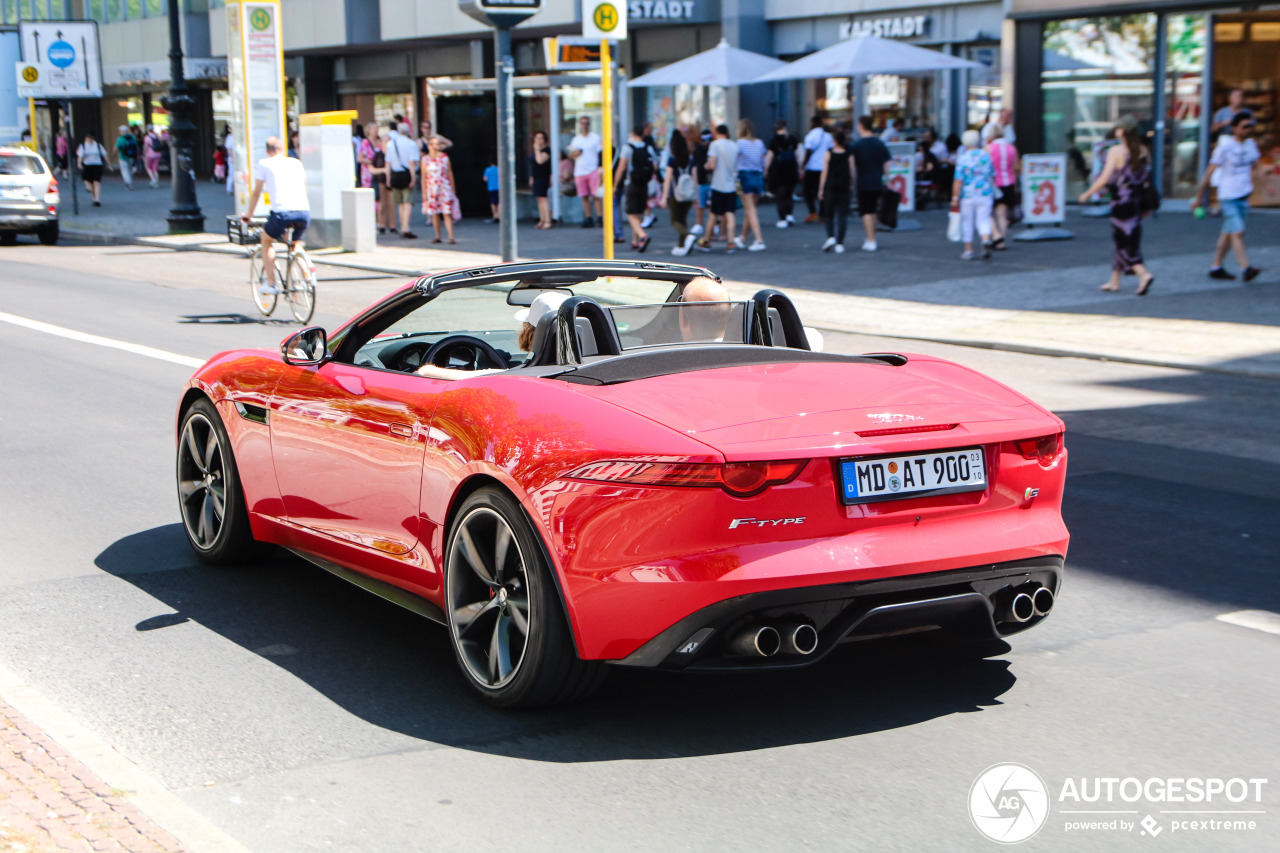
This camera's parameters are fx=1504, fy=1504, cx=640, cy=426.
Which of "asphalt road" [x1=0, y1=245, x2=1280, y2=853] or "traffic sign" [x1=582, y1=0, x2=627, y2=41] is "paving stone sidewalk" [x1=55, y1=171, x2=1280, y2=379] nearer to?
"traffic sign" [x1=582, y1=0, x2=627, y2=41]

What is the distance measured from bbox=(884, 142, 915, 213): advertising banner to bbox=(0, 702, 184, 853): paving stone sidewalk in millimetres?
22989

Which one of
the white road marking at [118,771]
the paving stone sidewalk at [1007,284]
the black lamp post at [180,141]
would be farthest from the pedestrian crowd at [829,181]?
the white road marking at [118,771]

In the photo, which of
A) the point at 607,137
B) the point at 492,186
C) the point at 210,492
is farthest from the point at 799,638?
the point at 492,186

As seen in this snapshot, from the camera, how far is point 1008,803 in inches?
150

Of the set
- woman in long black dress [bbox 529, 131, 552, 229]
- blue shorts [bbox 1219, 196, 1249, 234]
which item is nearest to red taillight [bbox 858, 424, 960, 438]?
blue shorts [bbox 1219, 196, 1249, 234]

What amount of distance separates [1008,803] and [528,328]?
2383mm

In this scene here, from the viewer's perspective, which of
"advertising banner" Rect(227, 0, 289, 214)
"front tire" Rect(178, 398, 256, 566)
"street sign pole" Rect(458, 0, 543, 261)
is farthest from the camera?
"advertising banner" Rect(227, 0, 289, 214)

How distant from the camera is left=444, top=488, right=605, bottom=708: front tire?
425cm

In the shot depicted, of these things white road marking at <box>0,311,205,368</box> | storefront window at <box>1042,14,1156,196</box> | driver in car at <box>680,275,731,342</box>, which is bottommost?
white road marking at <box>0,311,205,368</box>

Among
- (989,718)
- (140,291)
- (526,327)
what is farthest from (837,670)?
(140,291)

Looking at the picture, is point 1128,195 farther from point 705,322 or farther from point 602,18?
point 705,322

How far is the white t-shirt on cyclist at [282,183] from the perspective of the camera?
52.1 feet

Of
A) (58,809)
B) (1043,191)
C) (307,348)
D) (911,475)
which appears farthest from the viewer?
(1043,191)

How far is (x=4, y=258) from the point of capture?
2511 centimetres
